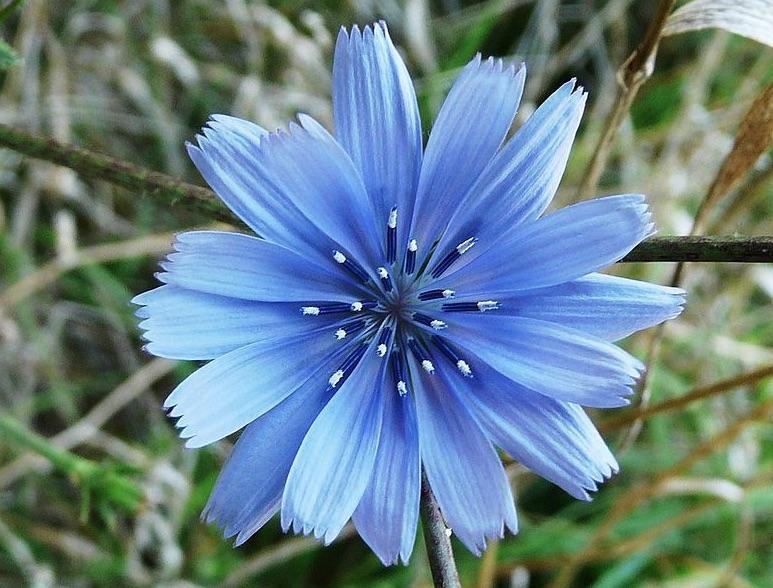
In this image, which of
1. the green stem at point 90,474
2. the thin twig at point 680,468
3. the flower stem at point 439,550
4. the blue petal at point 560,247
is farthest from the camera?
the thin twig at point 680,468

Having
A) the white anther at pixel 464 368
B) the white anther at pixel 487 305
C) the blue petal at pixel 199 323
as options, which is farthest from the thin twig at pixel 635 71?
the blue petal at pixel 199 323

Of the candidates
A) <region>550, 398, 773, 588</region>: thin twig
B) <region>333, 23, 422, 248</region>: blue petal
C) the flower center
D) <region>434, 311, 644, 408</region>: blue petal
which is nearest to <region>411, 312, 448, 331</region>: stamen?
the flower center

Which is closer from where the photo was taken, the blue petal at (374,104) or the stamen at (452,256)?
the blue petal at (374,104)

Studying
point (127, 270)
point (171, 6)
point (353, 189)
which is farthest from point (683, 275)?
point (171, 6)

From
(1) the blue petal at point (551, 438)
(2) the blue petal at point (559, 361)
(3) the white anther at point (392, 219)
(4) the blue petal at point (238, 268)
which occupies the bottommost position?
(1) the blue petal at point (551, 438)

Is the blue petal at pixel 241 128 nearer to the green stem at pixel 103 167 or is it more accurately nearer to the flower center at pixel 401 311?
the green stem at pixel 103 167

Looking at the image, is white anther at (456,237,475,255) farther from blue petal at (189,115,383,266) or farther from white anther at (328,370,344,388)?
white anther at (328,370,344,388)

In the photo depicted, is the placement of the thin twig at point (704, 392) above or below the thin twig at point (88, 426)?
below
